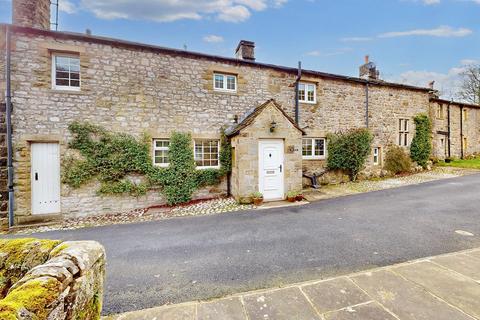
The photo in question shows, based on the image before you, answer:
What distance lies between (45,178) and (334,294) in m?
10.0

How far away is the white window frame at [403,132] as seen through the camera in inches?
568

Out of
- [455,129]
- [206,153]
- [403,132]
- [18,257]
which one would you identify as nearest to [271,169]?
[206,153]

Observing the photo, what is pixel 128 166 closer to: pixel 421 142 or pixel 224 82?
pixel 224 82

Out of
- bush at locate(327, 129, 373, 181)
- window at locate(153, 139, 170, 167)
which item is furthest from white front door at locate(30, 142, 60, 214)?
bush at locate(327, 129, 373, 181)

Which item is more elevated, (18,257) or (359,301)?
(18,257)

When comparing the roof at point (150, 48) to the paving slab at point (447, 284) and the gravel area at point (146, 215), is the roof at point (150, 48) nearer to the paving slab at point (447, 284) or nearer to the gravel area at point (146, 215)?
the gravel area at point (146, 215)

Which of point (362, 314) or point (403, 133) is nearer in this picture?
point (362, 314)

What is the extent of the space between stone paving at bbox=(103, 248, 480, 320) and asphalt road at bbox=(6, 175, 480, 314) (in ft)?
0.99

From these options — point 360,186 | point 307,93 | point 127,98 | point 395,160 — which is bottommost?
point 360,186

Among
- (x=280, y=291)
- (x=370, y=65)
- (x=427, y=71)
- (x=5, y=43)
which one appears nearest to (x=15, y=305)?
(x=280, y=291)

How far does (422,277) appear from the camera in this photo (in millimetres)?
3367

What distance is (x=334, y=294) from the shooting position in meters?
3.04

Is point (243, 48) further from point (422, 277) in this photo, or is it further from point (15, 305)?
point (15, 305)

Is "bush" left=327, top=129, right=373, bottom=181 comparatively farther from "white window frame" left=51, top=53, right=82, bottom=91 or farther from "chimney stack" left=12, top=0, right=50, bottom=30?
"chimney stack" left=12, top=0, right=50, bottom=30
